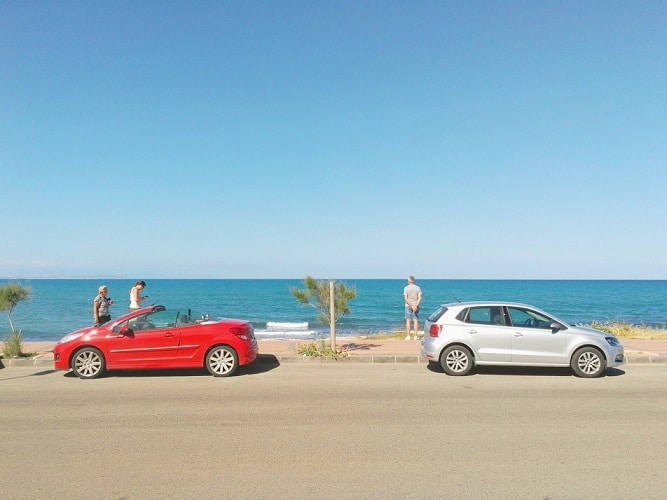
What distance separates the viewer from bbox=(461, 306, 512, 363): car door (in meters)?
9.82

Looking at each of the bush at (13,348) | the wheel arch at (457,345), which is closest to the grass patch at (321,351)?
the wheel arch at (457,345)

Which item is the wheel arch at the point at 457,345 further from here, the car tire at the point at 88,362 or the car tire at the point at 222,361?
the car tire at the point at 88,362

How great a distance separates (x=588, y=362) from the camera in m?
9.75

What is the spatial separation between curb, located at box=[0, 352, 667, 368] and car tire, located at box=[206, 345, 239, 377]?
1932mm

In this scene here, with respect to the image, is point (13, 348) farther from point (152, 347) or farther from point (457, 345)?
point (457, 345)

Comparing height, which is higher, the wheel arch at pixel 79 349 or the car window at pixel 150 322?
the car window at pixel 150 322

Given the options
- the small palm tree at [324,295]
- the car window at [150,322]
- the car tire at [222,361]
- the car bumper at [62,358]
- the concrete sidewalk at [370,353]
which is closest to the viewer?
the car bumper at [62,358]

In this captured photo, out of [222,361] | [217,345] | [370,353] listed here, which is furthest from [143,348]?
[370,353]

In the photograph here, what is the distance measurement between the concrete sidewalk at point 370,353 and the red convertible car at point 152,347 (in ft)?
6.73

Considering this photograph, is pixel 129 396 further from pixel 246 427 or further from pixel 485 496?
pixel 485 496

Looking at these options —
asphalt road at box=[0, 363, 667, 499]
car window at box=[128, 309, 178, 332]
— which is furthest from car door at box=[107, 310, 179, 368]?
asphalt road at box=[0, 363, 667, 499]

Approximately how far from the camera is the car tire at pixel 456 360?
9.89 metres

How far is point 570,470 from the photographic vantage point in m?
4.74

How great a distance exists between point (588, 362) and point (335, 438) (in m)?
6.48
